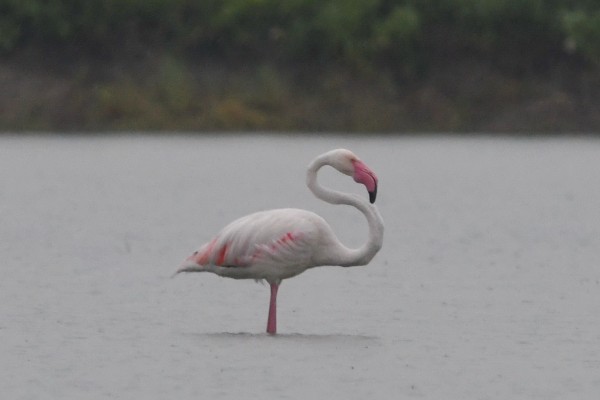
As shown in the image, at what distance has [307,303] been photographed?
47.4 ft

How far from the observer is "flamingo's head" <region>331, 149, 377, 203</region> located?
12672mm

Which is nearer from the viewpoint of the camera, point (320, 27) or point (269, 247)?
point (269, 247)

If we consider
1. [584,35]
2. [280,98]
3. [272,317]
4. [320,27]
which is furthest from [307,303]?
[320,27]

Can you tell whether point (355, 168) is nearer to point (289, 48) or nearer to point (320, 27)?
point (289, 48)

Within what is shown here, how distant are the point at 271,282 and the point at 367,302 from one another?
1.87 m

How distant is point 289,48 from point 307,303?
37633 mm

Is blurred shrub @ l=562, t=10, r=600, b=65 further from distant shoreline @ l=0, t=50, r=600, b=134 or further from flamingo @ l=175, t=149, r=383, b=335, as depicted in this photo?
flamingo @ l=175, t=149, r=383, b=335

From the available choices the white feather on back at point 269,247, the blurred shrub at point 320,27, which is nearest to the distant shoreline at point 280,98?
the blurred shrub at point 320,27

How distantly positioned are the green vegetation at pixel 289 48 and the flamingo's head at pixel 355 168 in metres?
36.2

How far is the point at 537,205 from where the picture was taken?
25.9 m

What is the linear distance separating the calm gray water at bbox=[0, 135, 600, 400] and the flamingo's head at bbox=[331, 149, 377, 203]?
3.40 ft

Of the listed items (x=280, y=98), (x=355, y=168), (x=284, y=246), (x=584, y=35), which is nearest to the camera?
(x=284, y=246)

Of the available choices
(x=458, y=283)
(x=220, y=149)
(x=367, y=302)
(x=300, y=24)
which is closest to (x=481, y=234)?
(x=458, y=283)

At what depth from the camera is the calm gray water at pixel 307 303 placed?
1098 cm
